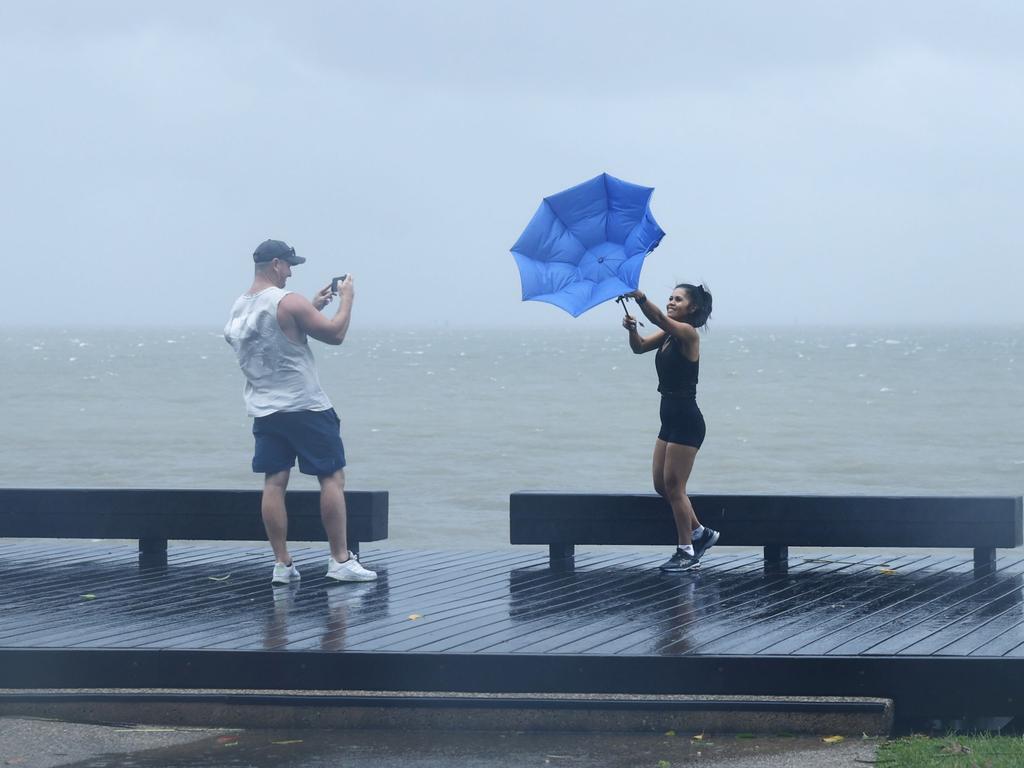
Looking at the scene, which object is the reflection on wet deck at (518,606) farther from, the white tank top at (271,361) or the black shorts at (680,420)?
the white tank top at (271,361)

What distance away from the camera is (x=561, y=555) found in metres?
8.91

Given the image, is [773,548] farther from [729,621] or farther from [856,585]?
[729,621]

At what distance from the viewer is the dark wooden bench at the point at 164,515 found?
901 cm

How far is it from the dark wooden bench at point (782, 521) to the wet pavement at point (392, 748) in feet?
10.2

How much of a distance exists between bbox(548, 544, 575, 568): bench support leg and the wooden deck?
0.10 metres

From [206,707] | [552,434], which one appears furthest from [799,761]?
[552,434]

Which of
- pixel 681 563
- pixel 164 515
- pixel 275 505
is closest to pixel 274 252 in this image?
pixel 275 505

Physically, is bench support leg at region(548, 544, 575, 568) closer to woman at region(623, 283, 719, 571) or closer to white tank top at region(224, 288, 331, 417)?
woman at region(623, 283, 719, 571)

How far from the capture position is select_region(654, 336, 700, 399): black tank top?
8102mm

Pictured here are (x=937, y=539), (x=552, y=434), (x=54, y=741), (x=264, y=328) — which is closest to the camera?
(x=54, y=741)

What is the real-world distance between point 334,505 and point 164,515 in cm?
186

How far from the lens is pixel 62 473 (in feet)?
112

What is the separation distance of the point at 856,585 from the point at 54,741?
→ 176 inches

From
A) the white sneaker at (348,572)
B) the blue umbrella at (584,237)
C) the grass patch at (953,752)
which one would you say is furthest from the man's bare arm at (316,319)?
the grass patch at (953,752)
